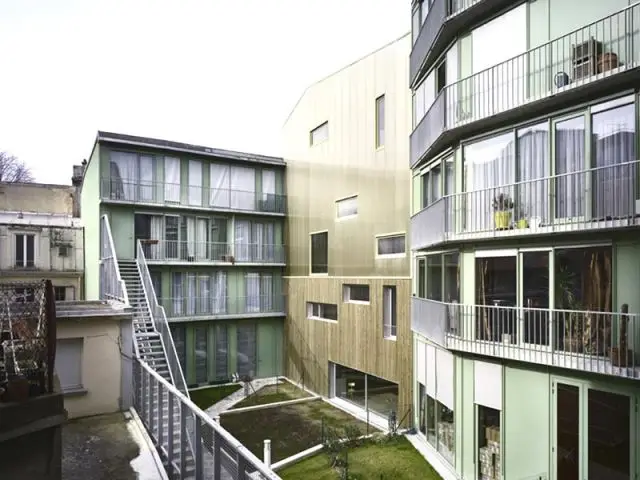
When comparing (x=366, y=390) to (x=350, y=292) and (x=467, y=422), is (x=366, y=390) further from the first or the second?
(x=467, y=422)

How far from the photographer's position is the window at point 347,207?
20.0 m

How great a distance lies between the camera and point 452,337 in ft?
38.7

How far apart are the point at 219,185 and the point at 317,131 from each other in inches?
227

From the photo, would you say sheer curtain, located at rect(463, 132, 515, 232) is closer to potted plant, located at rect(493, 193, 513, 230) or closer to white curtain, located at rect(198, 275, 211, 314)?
potted plant, located at rect(493, 193, 513, 230)

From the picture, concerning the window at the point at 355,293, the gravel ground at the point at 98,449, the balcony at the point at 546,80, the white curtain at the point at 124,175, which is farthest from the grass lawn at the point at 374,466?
the white curtain at the point at 124,175

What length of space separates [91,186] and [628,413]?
2296 centimetres

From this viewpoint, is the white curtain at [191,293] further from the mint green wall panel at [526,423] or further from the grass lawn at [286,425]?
the mint green wall panel at [526,423]

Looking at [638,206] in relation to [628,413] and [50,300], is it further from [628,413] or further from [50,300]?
[50,300]

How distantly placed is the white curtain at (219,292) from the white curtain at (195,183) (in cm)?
381

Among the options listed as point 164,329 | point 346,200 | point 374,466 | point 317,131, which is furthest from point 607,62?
point 164,329

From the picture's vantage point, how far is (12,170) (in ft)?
145

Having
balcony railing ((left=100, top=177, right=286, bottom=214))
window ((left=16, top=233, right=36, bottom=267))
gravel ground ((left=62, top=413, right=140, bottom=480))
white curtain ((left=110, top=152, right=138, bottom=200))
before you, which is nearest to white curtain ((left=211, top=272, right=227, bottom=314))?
balcony railing ((left=100, top=177, right=286, bottom=214))

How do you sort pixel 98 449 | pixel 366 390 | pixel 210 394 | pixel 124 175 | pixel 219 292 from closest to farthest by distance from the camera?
pixel 98 449 → pixel 366 390 → pixel 210 394 → pixel 124 175 → pixel 219 292

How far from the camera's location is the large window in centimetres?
1703
